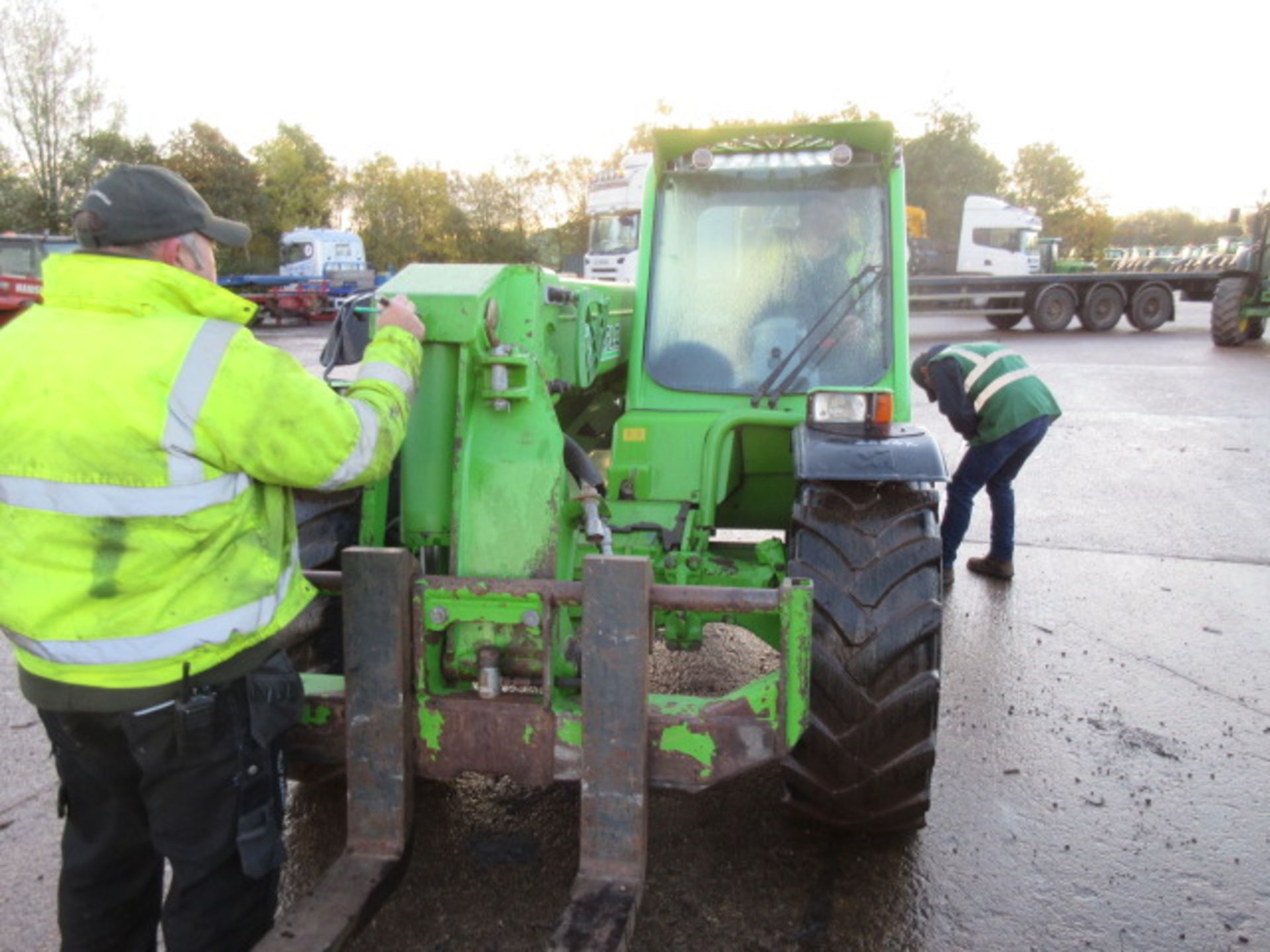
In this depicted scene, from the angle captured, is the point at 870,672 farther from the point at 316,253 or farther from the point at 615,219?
the point at 316,253

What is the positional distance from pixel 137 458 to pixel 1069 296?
74.9 ft

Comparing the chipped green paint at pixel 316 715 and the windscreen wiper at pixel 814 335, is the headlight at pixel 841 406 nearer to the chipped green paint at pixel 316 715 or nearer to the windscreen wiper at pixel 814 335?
the windscreen wiper at pixel 814 335

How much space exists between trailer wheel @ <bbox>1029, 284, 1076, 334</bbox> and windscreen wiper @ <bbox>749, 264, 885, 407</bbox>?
64.5 ft

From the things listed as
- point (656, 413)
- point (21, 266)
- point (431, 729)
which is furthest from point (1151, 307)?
point (21, 266)

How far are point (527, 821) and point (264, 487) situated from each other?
180 centimetres

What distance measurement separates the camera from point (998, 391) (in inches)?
235

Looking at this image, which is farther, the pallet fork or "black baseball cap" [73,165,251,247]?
the pallet fork

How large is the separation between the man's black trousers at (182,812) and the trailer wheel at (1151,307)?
23.5m

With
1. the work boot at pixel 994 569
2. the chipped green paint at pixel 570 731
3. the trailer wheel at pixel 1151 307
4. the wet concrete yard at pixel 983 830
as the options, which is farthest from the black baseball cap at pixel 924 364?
the trailer wheel at pixel 1151 307

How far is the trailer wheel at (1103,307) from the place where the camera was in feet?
71.8

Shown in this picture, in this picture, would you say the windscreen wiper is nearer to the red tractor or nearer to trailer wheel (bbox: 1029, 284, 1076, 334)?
the red tractor

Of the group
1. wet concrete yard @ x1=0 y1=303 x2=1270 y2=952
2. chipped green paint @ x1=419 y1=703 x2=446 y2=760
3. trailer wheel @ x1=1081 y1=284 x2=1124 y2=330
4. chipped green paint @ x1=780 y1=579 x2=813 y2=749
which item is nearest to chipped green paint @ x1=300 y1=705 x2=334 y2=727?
chipped green paint @ x1=419 y1=703 x2=446 y2=760

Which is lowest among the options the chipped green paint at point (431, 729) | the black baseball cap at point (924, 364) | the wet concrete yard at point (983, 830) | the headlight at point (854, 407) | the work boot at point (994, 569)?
the wet concrete yard at point (983, 830)

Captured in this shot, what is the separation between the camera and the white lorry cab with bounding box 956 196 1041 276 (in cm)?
2561
